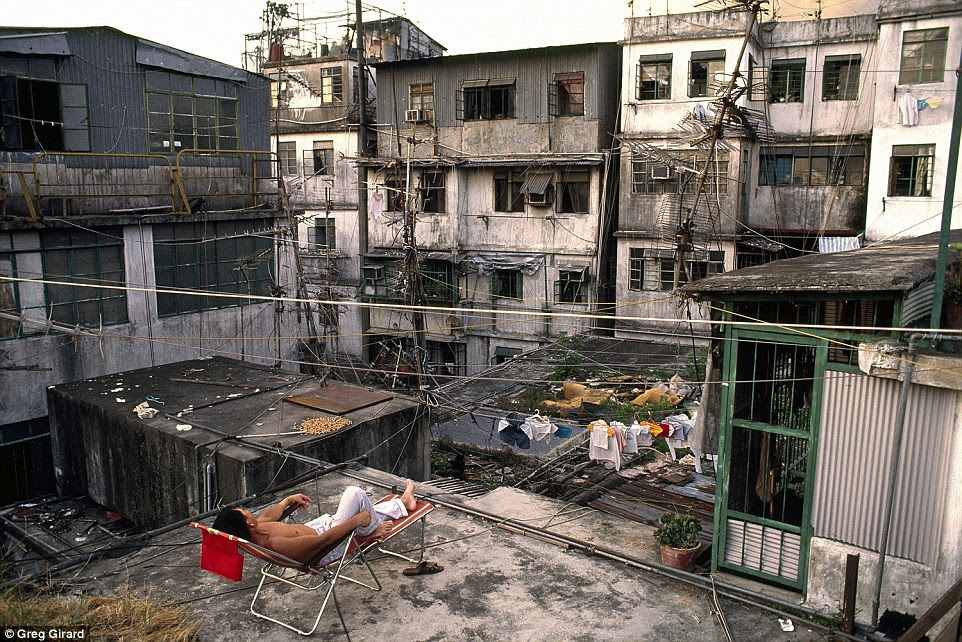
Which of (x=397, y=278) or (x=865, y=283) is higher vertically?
(x=865, y=283)

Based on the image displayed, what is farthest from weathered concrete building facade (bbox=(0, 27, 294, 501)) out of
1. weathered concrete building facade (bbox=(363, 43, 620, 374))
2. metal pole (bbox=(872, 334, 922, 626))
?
metal pole (bbox=(872, 334, 922, 626))

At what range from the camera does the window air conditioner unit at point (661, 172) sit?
2667 centimetres

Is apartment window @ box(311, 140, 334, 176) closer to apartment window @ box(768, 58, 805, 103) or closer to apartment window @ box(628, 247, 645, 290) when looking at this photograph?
apartment window @ box(628, 247, 645, 290)

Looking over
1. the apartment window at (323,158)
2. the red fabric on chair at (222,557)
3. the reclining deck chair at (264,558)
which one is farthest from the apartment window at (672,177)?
the red fabric on chair at (222,557)

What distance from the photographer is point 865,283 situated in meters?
6.89

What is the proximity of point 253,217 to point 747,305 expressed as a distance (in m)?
16.9

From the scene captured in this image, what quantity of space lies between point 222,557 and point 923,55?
24024 millimetres

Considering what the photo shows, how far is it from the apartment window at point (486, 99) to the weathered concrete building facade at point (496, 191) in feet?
0.14

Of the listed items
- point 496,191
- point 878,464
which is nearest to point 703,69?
point 496,191

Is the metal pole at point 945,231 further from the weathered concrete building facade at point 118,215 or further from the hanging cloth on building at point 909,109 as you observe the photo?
the hanging cloth on building at point 909,109

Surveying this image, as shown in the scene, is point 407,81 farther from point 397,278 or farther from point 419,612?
point 419,612

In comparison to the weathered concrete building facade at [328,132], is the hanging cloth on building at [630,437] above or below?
below

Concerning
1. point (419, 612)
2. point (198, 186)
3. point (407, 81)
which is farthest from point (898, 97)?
point (419, 612)

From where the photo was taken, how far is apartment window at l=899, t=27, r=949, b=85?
21906 mm
